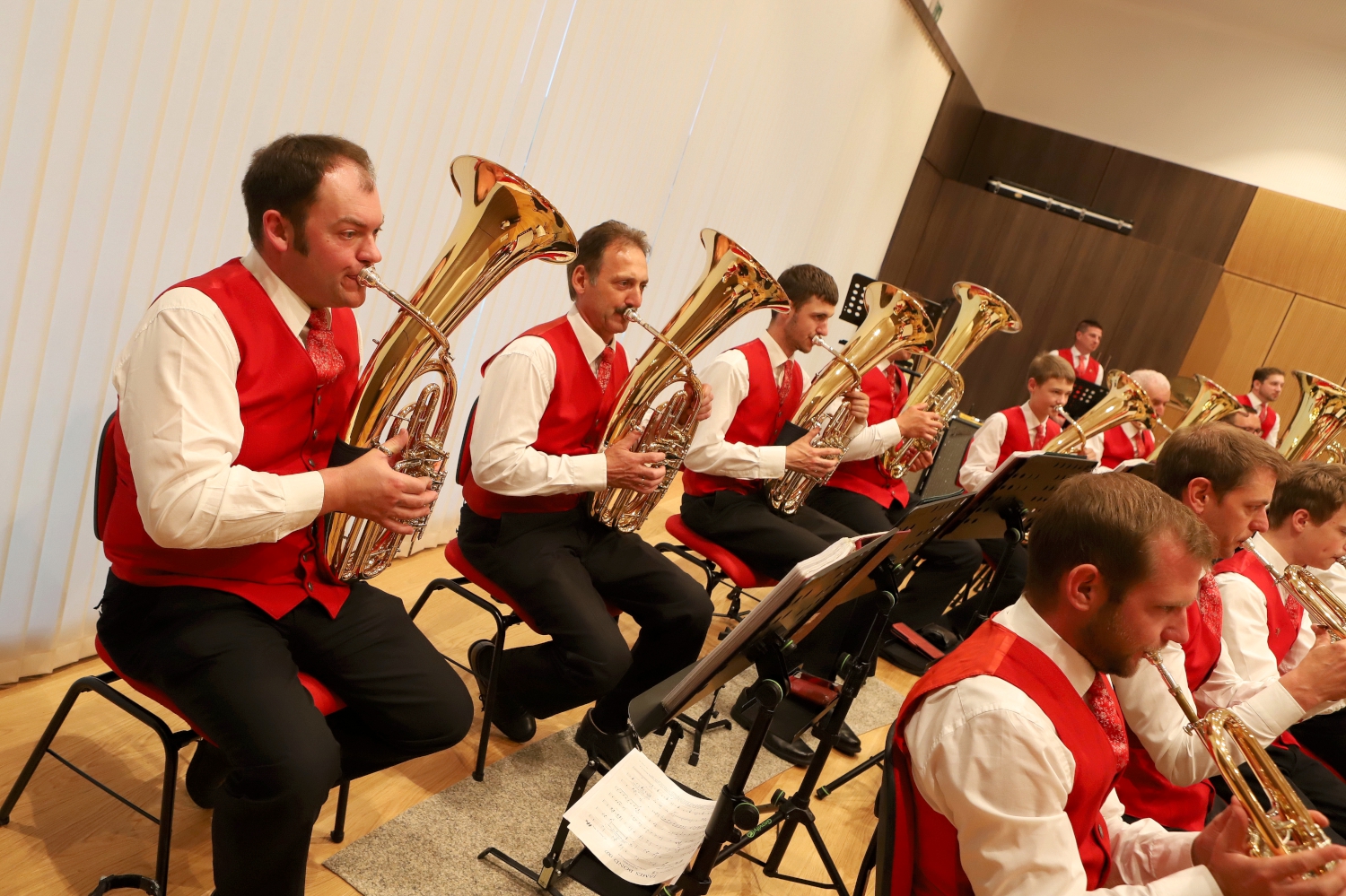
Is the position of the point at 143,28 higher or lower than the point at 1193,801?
higher

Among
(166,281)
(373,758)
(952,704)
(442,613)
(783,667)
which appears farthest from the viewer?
(442,613)

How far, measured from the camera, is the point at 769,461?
130 inches

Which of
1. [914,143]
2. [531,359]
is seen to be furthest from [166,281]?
[914,143]

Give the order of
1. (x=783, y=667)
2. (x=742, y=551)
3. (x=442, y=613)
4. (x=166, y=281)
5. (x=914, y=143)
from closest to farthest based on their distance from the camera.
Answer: (x=783, y=667) → (x=166, y=281) → (x=742, y=551) → (x=442, y=613) → (x=914, y=143)

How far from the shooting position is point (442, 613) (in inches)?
138

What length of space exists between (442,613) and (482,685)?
711mm

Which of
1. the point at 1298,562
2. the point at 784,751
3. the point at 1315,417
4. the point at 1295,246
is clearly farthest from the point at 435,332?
the point at 1295,246

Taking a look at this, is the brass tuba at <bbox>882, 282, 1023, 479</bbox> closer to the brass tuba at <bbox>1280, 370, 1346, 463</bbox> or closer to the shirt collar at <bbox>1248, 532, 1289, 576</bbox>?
the shirt collar at <bbox>1248, 532, 1289, 576</bbox>

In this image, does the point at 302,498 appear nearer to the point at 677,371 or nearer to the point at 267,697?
the point at 267,697

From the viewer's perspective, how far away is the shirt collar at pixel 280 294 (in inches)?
72.1

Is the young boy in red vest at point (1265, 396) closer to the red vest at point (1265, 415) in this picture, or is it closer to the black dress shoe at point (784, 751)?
the red vest at point (1265, 415)

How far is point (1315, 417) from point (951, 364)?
122 inches

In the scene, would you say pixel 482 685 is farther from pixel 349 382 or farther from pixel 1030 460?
pixel 1030 460

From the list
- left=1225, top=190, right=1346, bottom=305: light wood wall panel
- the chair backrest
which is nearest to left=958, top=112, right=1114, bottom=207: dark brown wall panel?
left=1225, top=190, right=1346, bottom=305: light wood wall panel
